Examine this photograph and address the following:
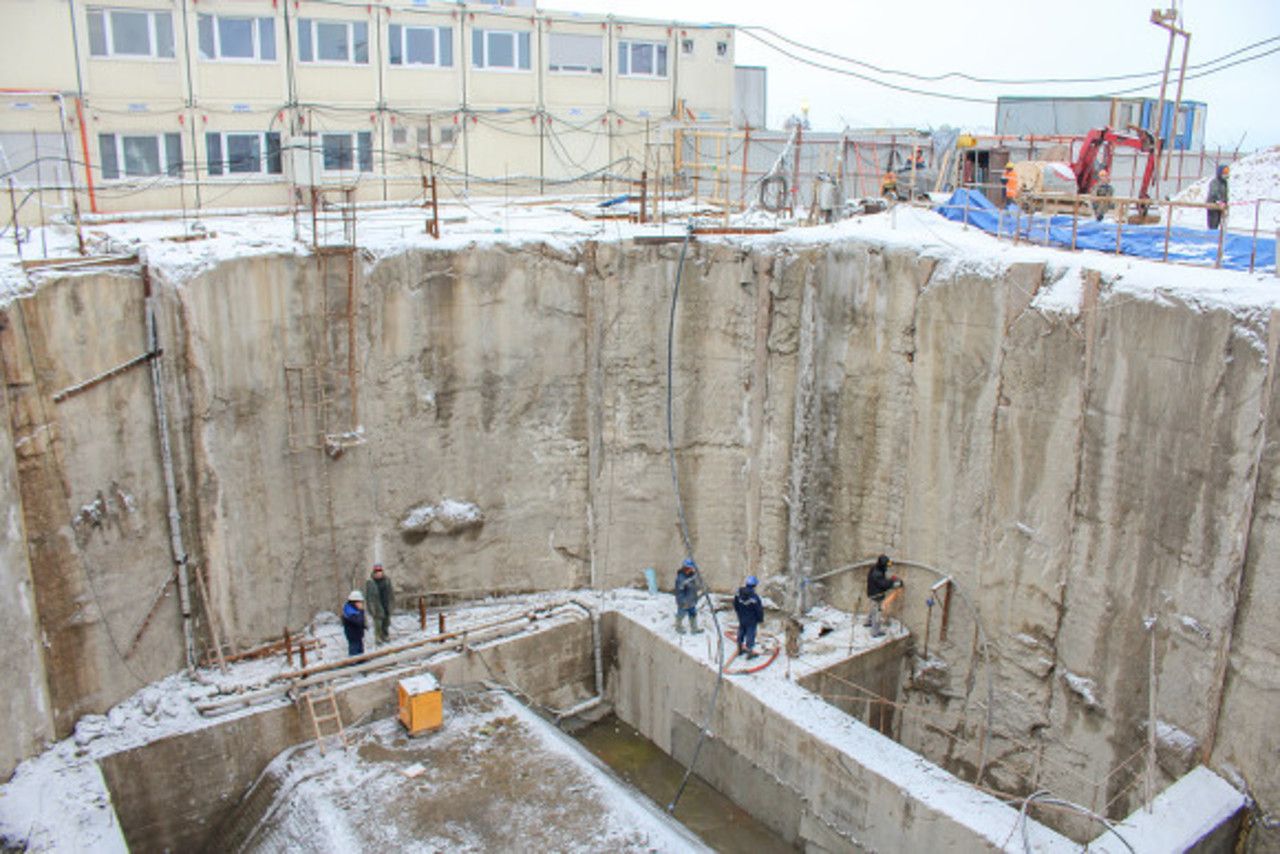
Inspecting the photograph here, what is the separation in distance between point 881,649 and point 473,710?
18.0ft

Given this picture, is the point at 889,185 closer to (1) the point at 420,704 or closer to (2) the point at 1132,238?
(2) the point at 1132,238

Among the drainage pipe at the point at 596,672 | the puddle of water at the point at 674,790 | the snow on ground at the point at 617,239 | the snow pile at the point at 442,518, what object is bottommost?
the puddle of water at the point at 674,790

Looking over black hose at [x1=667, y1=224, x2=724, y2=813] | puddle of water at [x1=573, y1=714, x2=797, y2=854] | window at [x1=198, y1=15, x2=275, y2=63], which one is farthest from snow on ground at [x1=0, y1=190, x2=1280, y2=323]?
puddle of water at [x1=573, y1=714, x2=797, y2=854]

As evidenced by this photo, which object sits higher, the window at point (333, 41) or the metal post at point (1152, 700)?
the window at point (333, 41)

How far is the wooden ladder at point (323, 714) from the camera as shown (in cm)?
1236

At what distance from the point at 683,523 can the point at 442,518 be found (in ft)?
12.0

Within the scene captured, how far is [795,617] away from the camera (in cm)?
1495

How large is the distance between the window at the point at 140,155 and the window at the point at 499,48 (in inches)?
237

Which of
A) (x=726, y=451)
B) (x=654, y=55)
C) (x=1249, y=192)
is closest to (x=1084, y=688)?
(x=726, y=451)

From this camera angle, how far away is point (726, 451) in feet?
51.2

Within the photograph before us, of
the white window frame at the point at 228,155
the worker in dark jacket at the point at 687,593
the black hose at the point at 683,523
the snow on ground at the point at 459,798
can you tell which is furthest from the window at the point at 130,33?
the worker in dark jacket at the point at 687,593

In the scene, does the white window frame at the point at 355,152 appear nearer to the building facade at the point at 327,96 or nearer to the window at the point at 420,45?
the building facade at the point at 327,96

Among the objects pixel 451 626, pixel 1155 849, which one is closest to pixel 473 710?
pixel 451 626

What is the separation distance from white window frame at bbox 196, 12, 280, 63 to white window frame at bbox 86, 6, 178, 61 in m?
0.46
